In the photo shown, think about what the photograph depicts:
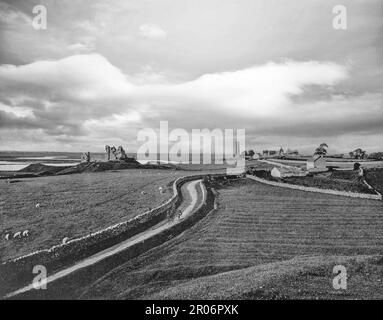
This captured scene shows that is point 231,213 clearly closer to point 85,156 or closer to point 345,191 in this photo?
point 345,191

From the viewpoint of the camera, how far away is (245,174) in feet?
159

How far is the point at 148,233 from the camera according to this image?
88.6 feet

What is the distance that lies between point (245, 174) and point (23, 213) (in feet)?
94.4

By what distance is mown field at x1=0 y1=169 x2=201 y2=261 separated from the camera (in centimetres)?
2660

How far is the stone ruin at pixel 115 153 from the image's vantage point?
191 ft

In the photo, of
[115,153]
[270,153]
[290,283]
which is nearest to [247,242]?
[290,283]

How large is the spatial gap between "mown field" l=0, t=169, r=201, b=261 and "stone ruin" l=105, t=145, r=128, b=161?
7933mm

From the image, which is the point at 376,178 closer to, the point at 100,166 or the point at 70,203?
the point at 70,203

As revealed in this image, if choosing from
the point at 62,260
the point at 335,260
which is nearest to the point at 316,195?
the point at 335,260

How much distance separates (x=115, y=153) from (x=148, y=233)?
33876 millimetres

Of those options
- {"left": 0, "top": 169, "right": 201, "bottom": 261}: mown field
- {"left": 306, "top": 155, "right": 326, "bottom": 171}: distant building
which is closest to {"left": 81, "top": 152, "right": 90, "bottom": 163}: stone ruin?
{"left": 0, "top": 169, "right": 201, "bottom": 261}: mown field

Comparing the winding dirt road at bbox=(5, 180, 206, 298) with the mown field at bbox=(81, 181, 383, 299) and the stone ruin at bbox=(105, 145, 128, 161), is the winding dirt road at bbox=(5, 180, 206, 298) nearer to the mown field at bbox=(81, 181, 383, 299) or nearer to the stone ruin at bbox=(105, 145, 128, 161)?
the mown field at bbox=(81, 181, 383, 299)

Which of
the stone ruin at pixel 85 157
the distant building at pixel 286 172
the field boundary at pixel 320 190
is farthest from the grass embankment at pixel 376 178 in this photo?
the stone ruin at pixel 85 157

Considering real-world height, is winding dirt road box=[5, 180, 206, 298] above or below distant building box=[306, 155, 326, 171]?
below
